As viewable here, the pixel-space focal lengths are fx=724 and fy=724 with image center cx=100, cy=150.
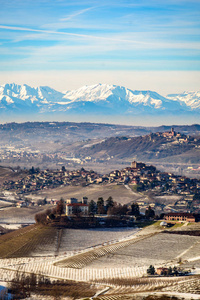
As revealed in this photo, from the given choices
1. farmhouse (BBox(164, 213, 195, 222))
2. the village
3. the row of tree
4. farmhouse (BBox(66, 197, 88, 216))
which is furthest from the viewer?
the village

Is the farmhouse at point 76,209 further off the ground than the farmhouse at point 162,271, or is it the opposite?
the farmhouse at point 76,209

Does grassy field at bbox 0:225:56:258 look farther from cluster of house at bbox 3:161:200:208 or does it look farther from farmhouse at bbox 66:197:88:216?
cluster of house at bbox 3:161:200:208

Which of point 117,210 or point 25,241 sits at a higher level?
point 117,210

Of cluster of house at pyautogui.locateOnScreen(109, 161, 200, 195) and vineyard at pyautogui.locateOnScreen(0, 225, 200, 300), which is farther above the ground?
cluster of house at pyautogui.locateOnScreen(109, 161, 200, 195)

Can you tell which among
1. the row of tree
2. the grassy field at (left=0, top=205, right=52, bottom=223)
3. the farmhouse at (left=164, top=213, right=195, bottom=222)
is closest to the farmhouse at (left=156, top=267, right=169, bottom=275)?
the farmhouse at (left=164, top=213, right=195, bottom=222)

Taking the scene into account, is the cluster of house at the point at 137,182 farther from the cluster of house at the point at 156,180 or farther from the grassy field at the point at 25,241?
the grassy field at the point at 25,241

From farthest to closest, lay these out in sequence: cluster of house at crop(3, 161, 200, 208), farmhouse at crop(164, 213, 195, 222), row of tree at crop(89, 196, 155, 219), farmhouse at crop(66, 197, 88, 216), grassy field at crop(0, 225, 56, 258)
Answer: cluster of house at crop(3, 161, 200, 208)
row of tree at crop(89, 196, 155, 219)
farmhouse at crop(66, 197, 88, 216)
farmhouse at crop(164, 213, 195, 222)
grassy field at crop(0, 225, 56, 258)

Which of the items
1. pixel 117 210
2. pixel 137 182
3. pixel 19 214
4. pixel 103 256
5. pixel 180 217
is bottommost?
pixel 19 214

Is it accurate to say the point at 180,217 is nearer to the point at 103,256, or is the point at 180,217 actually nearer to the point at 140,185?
the point at 103,256

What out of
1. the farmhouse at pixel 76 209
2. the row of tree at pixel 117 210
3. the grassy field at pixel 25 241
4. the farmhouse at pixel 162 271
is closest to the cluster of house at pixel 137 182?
the row of tree at pixel 117 210

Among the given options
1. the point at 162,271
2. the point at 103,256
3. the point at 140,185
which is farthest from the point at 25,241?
the point at 140,185

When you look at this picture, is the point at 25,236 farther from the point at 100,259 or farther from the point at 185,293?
the point at 185,293

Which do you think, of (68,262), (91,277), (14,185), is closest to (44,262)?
(68,262)
